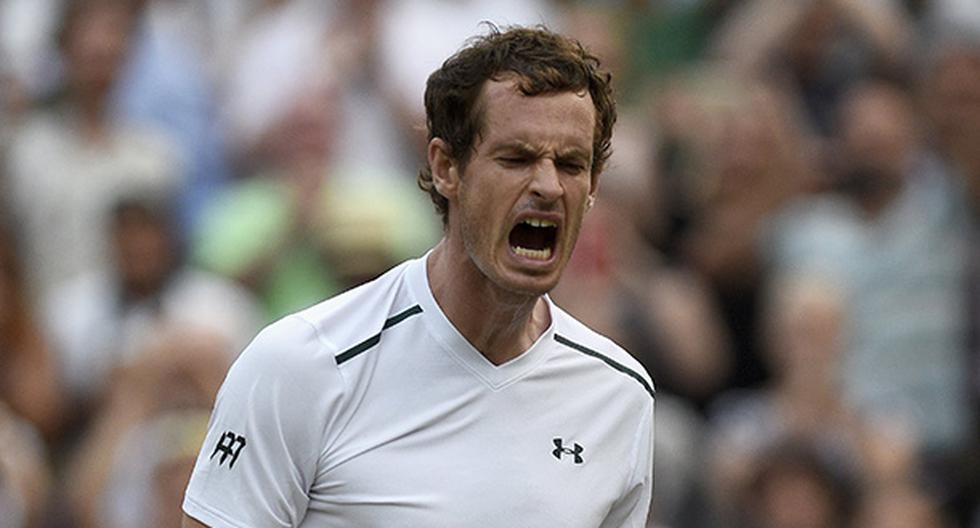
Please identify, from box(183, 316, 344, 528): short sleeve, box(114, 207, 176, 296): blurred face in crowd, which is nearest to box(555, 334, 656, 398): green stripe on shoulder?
box(183, 316, 344, 528): short sleeve

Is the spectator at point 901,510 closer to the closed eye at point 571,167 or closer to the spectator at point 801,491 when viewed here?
the spectator at point 801,491

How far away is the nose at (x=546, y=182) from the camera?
11.0ft

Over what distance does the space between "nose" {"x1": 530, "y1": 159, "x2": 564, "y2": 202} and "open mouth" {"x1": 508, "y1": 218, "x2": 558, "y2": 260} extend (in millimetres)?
51

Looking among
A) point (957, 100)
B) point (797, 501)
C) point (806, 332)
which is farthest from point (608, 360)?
point (957, 100)

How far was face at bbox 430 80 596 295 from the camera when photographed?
3355mm

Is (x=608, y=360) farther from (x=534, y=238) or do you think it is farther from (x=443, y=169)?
(x=443, y=169)

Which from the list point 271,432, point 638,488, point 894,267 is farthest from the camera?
point 894,267

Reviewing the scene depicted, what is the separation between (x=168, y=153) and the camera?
812 cm

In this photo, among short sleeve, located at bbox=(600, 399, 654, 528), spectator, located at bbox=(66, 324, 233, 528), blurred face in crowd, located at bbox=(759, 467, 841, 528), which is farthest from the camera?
spectator, located at bbox=(66, 324, 233, 528)

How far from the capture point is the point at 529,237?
135 inches

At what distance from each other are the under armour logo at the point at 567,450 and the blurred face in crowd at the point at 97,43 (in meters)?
5.08

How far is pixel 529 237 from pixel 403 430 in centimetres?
41

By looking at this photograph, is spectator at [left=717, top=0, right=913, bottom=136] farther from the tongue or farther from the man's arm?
the man's arm

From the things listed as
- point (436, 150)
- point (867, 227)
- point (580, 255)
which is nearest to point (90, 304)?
point (580, 255)
